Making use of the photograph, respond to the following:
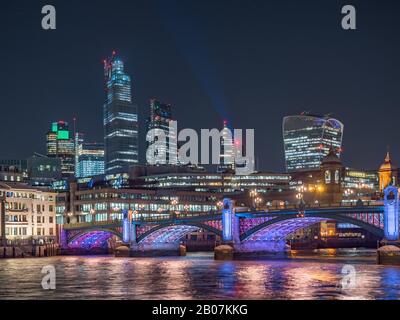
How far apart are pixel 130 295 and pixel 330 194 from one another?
13563 cm

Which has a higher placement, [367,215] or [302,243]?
[367,215]

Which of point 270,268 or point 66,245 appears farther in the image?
point 66,245

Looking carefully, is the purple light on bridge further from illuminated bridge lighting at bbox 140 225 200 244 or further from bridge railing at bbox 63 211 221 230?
illuminated bridge lighting at bbox 140 225 200 244

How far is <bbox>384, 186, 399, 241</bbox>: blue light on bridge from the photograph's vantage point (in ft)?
299

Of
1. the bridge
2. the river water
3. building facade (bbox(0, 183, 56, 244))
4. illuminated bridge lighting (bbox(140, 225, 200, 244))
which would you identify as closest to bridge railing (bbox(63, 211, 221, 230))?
the bridge

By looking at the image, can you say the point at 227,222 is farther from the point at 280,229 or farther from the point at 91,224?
the point at 91,224

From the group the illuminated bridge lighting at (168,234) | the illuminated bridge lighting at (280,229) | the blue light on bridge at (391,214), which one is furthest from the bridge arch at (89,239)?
the blue light on bridge at (391,214)

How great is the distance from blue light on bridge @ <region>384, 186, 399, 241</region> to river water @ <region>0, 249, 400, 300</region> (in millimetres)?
5067

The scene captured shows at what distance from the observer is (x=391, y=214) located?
9200 cm

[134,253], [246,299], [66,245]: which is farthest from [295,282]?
[66,245]

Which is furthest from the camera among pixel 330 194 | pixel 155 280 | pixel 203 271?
pixel 330 194

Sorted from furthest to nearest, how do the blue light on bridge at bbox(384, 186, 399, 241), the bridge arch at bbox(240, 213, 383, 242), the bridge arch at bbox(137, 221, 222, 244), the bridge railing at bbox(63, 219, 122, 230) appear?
the bridge railing at bbox(63, 219, 122, 230) < the bridge arch at bbox(137, 221, 222, 244) < the bridge arch at bbox(240, 213, 383, 242) < the blue light on bridge at bbox(384, 186, 399, 241)
